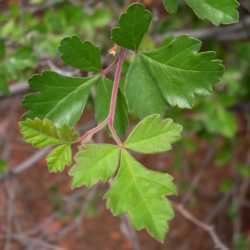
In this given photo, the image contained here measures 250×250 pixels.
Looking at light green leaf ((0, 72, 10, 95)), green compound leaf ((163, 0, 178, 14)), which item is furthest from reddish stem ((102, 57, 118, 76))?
light green leaf ((0, 72, 10, 95))

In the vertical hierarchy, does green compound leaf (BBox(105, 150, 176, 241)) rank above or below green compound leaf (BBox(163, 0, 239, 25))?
below

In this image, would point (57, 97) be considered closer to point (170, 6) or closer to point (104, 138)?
point (170, 6)

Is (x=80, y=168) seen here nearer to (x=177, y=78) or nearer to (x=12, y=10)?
(x=177, y=78)

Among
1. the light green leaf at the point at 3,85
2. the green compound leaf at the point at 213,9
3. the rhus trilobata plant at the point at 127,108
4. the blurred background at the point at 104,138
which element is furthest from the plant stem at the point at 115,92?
the light green leaf at the point at 3,85

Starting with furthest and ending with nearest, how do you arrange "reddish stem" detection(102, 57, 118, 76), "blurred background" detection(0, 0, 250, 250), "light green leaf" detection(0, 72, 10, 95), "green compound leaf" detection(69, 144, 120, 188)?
"blurred background" detection(0, 0, 250, 250) → "light green leaf" detection(0, 72, 10, 95) → "reddish stem" detection(102, 57, 118, 76) → "green compound leaf" detection(69, 144, 120, 188)

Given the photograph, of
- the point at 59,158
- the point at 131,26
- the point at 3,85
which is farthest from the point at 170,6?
the point at 3,85

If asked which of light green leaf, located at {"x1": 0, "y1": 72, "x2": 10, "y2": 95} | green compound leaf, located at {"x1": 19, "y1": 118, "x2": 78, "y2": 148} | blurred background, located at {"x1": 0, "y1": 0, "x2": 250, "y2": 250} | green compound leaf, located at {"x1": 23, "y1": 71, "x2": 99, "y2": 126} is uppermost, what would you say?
green compound leaf, located at {"x1": 19, "y1": 118, "x2": 78, "y2": 148}

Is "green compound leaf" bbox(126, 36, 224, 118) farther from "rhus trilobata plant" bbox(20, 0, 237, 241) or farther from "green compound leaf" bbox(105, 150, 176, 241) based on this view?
"green compound leaf" bbox(105, 150, 176, 241)

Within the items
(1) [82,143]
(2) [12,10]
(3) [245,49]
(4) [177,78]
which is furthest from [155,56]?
(3) [245,49]
